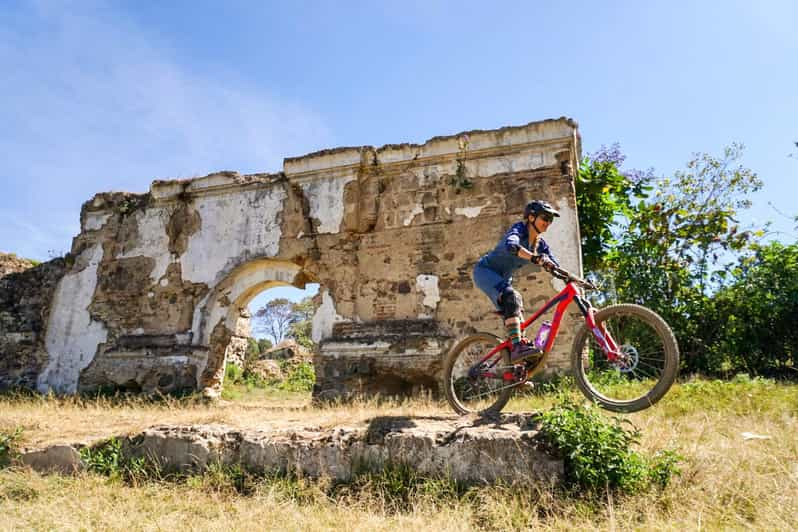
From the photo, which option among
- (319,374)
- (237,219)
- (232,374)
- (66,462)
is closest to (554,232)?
(319,374)

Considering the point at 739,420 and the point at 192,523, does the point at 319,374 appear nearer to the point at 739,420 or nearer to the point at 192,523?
the point at 192,523

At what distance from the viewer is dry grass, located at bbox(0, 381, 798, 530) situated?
2.80 m

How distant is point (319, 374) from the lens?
23.8 ft

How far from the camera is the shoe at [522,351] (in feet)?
12.4

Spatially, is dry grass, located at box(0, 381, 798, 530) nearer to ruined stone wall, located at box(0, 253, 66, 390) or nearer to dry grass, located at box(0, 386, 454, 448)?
dry grass, located at box(0, 386, 454, 448)

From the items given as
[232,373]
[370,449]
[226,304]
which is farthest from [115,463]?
[232,373]

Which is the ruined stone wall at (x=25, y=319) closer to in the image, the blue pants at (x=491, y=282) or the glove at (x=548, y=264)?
the blue pants at (x=491, y=282)

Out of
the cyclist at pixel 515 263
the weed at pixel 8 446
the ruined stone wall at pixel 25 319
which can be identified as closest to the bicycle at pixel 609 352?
the cyclist at pixel 515 263

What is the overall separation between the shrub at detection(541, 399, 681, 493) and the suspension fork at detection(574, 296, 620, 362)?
41 centimetres

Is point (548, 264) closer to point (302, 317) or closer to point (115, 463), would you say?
point (115, 463)

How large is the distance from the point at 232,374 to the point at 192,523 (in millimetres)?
7616

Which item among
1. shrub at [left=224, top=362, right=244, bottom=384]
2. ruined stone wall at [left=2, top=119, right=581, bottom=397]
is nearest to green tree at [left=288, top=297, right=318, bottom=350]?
shrub at [left=224, top=362, right=244, bottom=384]

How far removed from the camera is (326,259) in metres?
7.81

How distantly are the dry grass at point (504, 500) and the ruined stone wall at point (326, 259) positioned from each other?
2.61 metres
